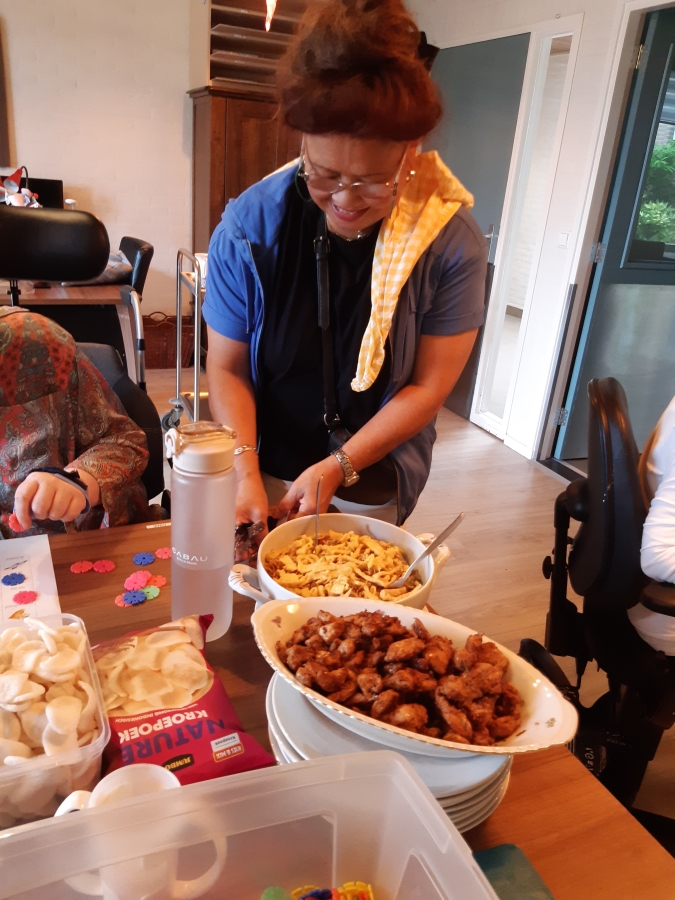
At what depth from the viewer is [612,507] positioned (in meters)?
1.18

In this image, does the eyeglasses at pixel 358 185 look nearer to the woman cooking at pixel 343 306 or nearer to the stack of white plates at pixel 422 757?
the woman cooking at pixel 343 306

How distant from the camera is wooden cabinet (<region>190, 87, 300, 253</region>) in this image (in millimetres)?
4371

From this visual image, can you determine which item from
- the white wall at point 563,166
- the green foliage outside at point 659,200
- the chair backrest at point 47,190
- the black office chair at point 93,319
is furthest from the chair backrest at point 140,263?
Result: the green foliage outside at point 659,200

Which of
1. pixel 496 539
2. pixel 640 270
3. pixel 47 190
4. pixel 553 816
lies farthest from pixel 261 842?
pixel 47 190

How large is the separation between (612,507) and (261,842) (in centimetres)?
89

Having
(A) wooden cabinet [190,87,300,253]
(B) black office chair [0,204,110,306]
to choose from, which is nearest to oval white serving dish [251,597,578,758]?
(B) black office chair [0,204,110,306]

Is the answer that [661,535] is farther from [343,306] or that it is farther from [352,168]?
[352,168]

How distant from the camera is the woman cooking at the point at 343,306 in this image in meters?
0.96

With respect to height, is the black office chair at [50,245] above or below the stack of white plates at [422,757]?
above

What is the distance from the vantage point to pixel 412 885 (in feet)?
1.64

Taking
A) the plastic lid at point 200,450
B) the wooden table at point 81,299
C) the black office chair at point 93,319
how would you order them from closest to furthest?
the plastic lid at point 200,450
the wooden table at point 81,299
the black office chair at point 93,319

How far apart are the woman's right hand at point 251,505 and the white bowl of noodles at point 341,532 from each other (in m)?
0.07

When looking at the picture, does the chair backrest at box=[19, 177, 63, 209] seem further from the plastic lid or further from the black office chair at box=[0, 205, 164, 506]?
the plastic lid

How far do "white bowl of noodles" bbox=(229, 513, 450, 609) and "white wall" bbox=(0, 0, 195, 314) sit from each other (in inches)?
184
